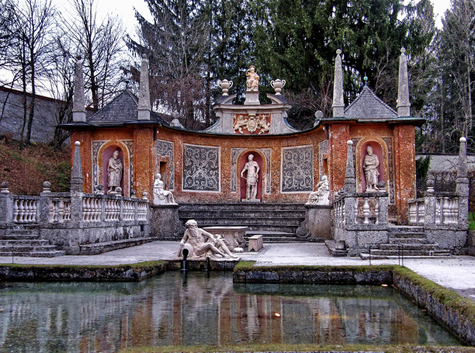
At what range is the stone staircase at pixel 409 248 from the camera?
1184 cm

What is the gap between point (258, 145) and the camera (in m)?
22.4

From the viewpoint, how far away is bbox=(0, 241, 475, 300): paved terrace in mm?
8266

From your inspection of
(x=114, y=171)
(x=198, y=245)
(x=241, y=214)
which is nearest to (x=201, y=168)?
(x=241, y=214)

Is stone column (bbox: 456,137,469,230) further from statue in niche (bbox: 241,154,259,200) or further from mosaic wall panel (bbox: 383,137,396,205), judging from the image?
statue in niche (bbox: 241,154,259,200)

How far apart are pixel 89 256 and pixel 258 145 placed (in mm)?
11555

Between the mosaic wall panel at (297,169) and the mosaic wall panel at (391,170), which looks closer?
the mosaic wall panel at (391,170)

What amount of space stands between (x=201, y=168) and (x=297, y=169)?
4.22 m

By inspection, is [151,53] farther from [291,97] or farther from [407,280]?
[407,280]

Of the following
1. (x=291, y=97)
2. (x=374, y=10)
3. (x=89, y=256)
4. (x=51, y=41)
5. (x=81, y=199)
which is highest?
(x=374, y=10)

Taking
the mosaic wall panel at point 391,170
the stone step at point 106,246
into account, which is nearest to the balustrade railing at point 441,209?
the mosaic wall panel at point 391,170

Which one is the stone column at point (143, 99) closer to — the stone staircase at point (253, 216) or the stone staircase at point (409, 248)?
the stone staircase at point (253, 216)

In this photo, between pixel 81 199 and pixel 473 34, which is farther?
pixel 473 34

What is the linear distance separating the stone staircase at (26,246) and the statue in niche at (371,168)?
11.9 m

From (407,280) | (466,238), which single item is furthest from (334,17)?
(407,280)
